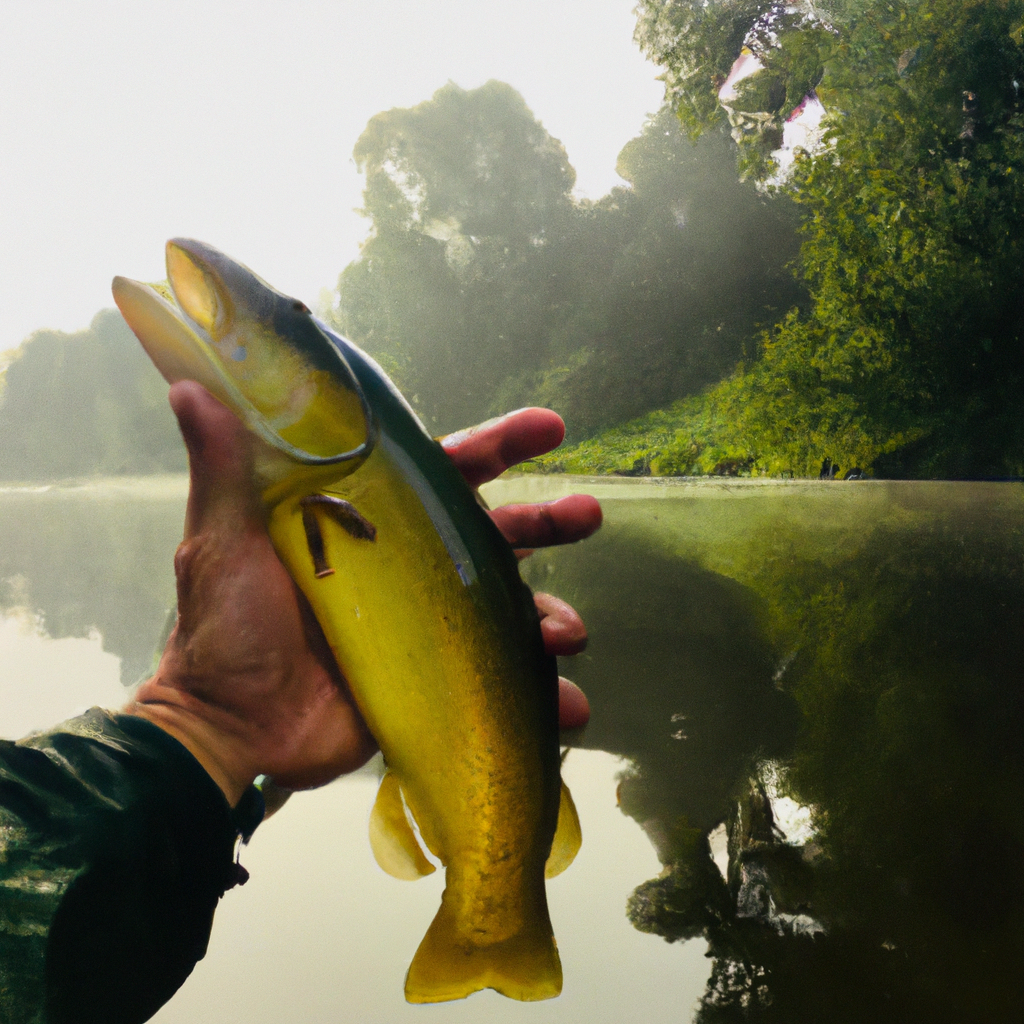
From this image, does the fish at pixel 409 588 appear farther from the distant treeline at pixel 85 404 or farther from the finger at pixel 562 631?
the distant treeline at pixel 85 404

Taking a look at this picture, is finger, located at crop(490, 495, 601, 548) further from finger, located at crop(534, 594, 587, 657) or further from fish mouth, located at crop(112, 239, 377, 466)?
fish mouth, located at crop(112, 239, 377, 466)

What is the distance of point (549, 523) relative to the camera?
2.57 feet

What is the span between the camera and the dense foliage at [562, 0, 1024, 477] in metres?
4.85

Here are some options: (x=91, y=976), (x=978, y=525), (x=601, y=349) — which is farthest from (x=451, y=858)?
(x=601, y=349)

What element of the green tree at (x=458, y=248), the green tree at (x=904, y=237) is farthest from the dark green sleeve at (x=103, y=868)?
the green tree at (x=458, y=248)

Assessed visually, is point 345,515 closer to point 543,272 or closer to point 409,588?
point 409,588

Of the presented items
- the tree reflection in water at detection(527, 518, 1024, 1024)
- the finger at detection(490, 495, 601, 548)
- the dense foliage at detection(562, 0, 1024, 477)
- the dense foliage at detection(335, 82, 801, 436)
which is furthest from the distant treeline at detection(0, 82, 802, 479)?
the finger at detection(490, 495, 601, 548)

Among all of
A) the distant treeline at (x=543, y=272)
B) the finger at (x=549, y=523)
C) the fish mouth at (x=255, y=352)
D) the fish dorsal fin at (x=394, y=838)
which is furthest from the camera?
the distant treeline at (x=543, y=272)

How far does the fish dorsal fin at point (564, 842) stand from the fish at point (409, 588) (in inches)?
3.1

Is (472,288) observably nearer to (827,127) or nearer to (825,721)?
(827,127)

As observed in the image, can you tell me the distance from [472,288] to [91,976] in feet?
36.7

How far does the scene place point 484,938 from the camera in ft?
1.99

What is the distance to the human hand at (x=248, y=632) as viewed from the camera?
2.04 feet

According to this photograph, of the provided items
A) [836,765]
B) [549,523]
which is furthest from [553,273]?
[549,523]
